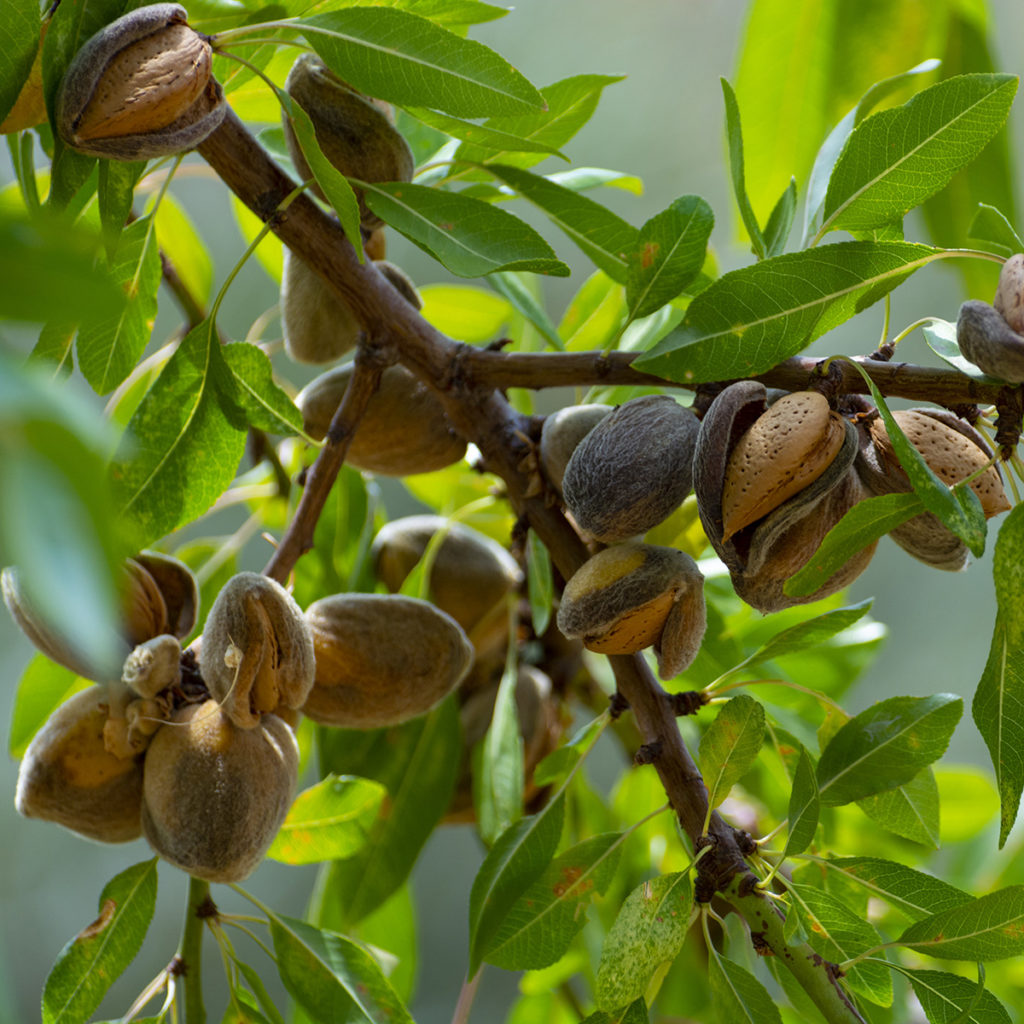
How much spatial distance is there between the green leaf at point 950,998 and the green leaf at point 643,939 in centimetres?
10

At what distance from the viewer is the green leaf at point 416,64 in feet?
1.47

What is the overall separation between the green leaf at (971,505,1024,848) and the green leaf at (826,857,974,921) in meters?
0.08

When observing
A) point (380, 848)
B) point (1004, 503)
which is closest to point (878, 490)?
point (1004, 503)

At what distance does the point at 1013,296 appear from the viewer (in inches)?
15.1

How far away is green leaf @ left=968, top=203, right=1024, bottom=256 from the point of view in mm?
442

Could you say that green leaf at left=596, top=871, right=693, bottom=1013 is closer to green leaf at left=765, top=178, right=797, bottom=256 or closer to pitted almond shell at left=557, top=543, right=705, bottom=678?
pitted almond shell at left=557, top=543, right=705, bottom=678

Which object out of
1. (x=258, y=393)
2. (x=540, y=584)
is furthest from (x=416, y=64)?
(x=540, y=584)

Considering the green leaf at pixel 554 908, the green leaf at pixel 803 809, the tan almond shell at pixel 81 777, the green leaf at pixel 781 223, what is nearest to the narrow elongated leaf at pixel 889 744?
the green leaf at pixel 803 809

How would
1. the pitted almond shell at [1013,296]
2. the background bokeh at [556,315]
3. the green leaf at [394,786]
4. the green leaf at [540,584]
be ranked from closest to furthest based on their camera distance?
1. the pitted almond shell at [1013,296]
2. the green leaf at [540,584]
3. the green leaf at [394,786]
4. the background bokeh at [556,315]

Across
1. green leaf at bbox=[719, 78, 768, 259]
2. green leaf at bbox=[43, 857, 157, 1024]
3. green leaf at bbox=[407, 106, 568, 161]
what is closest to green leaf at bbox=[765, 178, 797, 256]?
green leaf at bbox=[719, 78, 768, 259]

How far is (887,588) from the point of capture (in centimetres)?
177

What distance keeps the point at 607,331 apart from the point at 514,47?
1.22 meters

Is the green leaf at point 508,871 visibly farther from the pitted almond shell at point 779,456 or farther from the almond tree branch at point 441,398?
the pitted almond shell at point 779,456

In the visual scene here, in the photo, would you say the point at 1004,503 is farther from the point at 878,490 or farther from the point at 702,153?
the point at 702,153
